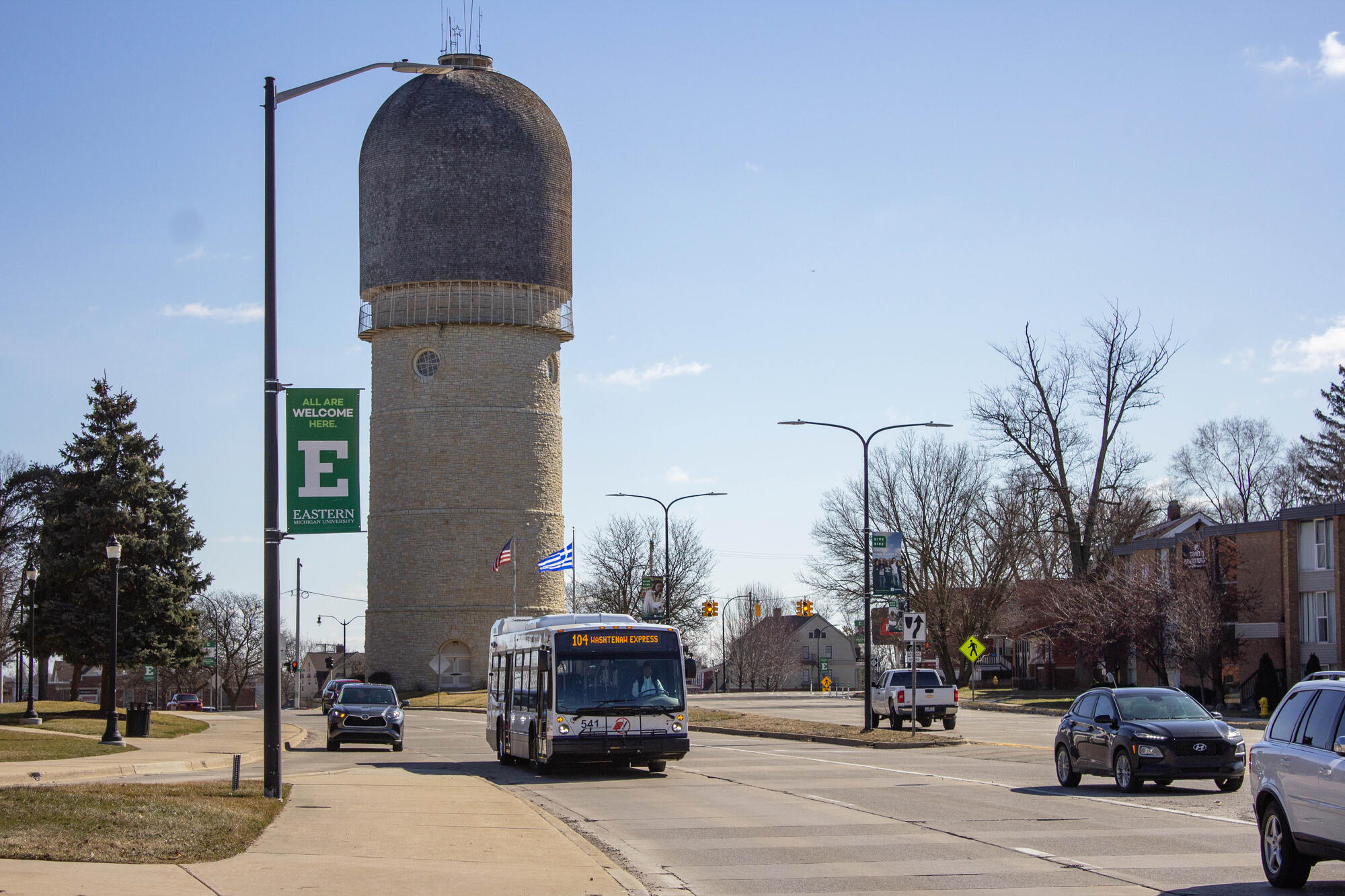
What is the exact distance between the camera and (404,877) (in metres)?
11.6

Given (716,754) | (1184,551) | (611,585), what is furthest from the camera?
(611,585)

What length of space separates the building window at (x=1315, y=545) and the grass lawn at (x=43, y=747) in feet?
129

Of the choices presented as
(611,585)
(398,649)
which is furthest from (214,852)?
(611,585)

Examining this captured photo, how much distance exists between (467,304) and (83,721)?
2980 cm

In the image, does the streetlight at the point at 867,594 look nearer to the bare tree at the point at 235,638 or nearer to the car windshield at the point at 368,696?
the car windshield at the point at 368,696

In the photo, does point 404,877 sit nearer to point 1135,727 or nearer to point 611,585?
point 1135,727

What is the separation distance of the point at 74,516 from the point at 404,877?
3657 cm

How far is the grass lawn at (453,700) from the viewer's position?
61.9 metres

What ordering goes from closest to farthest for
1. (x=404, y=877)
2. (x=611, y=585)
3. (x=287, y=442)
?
(x=404, y=877) → (x=287, y=442) → (x=611, y=585)

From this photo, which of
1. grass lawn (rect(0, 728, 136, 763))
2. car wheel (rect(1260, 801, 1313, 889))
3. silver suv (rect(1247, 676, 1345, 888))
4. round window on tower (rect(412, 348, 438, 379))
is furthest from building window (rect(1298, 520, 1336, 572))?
car wheel (rect(1260, 801, 1313, 889))

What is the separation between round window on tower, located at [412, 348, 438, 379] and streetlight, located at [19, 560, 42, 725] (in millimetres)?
23989

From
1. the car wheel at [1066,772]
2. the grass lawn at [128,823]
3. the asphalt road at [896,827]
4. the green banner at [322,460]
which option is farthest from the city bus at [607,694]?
the green banner at [322,460]

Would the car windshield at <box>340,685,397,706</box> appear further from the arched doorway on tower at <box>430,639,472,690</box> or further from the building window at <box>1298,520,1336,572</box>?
the arched doorway on tower at <box>430,639,472,690</box>

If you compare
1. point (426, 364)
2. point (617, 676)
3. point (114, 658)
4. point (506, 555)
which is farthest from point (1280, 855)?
point (426, 364)
